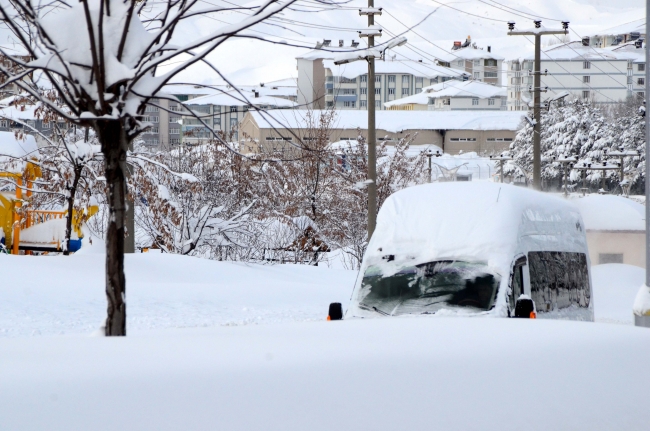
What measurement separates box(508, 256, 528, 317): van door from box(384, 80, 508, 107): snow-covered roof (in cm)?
13032

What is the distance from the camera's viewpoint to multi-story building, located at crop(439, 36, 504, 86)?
6590 inches

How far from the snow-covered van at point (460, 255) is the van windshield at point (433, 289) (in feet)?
0.03

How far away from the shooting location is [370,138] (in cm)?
2439

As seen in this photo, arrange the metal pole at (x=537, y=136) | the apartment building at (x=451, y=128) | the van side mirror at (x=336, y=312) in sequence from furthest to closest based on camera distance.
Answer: the apartment building at (x=451, y=128) < the metal pole at (x=537, y=136) < the van side mirror at (x=336, y=312)

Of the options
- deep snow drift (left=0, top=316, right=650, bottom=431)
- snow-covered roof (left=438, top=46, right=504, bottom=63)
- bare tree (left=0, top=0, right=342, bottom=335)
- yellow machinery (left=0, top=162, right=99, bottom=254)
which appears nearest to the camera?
deep snow drift (left=0, top=316, right=650, bottom=431)

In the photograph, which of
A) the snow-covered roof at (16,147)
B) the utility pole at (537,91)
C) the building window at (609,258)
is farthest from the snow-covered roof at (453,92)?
the snow-covered roof at (16,147)

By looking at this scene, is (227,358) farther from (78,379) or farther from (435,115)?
(435,115)

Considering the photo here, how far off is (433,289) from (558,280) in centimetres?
217

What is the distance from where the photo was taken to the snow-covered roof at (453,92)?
460 ft

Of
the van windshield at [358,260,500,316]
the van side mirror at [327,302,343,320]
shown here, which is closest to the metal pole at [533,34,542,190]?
the van windshield at [358,260,500,316]

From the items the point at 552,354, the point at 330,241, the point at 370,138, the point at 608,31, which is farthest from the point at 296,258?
the point at 608,31

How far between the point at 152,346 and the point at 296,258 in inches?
1217

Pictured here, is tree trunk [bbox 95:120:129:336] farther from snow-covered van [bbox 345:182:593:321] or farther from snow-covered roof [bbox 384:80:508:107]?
snow-covered roof [bbox 384:80:508:107]

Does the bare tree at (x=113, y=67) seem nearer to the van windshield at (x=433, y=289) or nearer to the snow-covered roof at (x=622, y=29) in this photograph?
the van windshield at (x=433, y=289)
